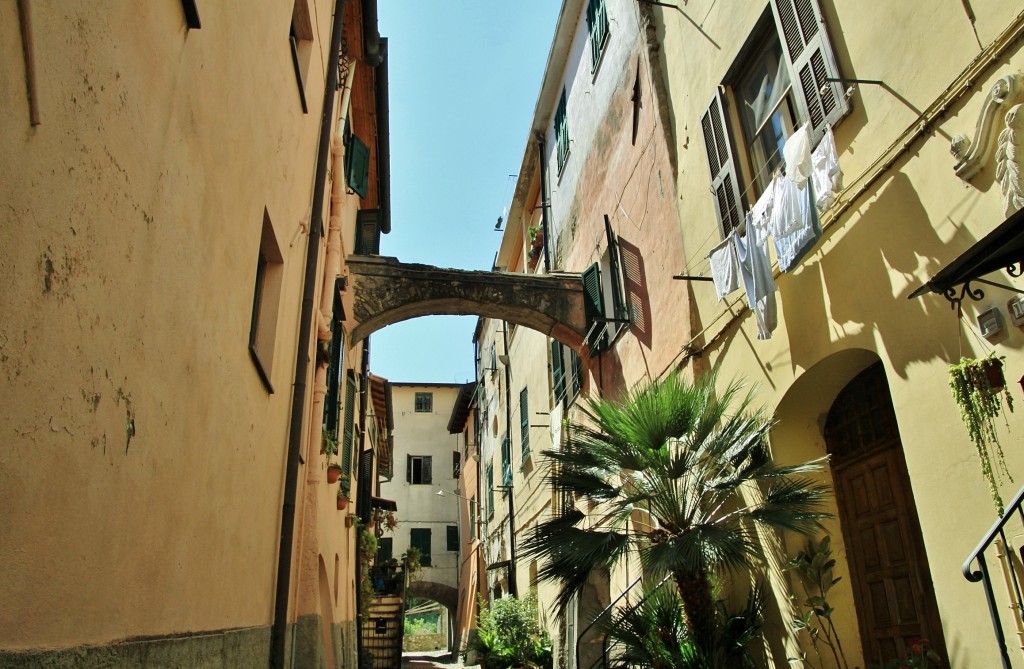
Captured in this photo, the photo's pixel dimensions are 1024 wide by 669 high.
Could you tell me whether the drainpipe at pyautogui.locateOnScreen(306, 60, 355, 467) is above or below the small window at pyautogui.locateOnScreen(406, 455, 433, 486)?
below

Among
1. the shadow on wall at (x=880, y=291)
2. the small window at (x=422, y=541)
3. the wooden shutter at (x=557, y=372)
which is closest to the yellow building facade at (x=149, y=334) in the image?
the shadow on wall at (x=880, y=291)

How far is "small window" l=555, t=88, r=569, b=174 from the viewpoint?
15.0 m

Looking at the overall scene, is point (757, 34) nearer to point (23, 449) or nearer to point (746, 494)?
point (746, 494)

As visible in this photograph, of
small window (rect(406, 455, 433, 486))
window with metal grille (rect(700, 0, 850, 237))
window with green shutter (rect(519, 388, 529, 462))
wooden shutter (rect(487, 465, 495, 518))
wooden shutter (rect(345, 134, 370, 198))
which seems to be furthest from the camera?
small window (rect(406, 455, 433, 486))

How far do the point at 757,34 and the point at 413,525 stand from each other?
96.5ft

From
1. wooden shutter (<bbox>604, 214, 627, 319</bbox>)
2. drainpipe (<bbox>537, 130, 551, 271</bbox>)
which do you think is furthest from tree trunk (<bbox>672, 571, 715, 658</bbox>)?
drainpipe (<bbox>537, 130, 551, 271</bbox>)

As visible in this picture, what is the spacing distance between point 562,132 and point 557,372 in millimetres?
4806

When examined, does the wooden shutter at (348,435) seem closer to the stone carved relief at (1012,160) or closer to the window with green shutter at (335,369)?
the window with green shutter at (335,369)

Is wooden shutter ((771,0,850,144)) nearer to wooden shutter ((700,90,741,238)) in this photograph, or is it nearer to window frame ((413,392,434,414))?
wooden shutter ((700,90,741,238))

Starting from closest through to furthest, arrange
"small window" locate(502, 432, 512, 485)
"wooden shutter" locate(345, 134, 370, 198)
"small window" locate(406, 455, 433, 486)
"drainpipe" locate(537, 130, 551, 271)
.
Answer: "wooden shutter" locate(345, 134, 370, 198)
"drainpipe" locate(537, 130, 551, 271)
"small window" locate(502, 432, 512, 485)
"small window" locate(406, 455, 433, 486)

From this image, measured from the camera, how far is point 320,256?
8984 millimetres

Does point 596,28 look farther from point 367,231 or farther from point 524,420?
point 524,420

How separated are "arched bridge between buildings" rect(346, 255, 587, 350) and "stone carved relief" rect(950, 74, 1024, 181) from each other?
8.12m

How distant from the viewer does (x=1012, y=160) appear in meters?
4.24
